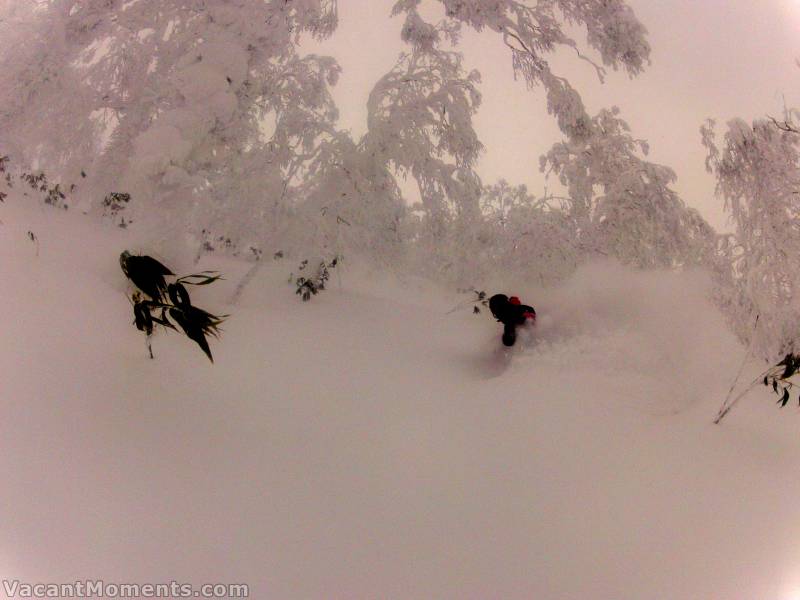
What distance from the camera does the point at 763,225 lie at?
2.71m

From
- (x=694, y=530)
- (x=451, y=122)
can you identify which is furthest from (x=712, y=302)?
(x=451, y=122)

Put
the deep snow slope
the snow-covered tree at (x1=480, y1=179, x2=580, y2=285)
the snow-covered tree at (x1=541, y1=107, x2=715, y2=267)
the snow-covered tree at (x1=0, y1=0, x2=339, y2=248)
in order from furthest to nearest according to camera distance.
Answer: the snow-covered tree at (x1=480, y1=179, x2=580, y2=285) < the snow-covered tree at (x1=541, y1=107, x2=715, y2=267) < the snow-covered tree at (x1=0, y1=0, x2=339, y2=248) < the deep snow slope

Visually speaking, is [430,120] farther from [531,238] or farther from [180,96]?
[180,96]

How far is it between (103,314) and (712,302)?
4.23 meters

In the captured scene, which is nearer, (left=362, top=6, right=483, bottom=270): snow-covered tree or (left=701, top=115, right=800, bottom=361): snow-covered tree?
(left=701, top=115, right=800, bottom=361): snow-covered tree

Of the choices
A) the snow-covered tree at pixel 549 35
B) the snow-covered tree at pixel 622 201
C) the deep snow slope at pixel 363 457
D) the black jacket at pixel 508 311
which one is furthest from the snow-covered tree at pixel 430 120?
the deep snow slope at pixel 363 457

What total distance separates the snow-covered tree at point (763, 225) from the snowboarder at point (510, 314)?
1.36m

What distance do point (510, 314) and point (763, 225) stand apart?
5.82ft

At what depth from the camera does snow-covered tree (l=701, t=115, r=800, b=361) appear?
257cm

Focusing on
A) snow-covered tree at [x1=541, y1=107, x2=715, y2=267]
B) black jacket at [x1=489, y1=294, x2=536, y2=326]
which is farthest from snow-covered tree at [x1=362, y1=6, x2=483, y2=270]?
black jacket at [x1=489, y1=294, x2=536, y2=326]

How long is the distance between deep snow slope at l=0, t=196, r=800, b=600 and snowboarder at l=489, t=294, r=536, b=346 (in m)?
0.29

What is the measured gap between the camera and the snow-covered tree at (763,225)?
2574 mm

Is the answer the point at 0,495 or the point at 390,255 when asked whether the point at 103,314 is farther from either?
the point at 390,255

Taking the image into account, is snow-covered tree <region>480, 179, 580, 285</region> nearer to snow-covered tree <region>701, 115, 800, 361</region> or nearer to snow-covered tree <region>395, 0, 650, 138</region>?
snow-covered tree <region>395, 0, 650, 138</region>
